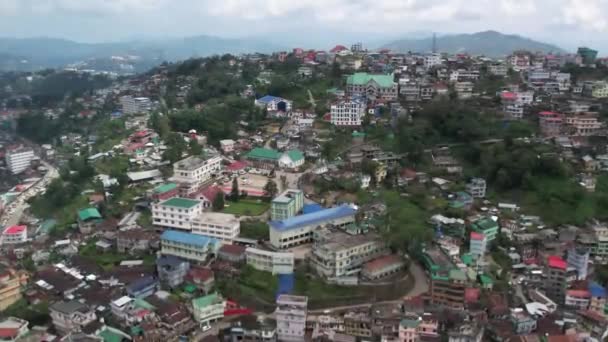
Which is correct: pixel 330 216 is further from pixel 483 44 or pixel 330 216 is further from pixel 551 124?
pixel 483 44

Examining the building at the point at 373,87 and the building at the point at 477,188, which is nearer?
the building at the point at 477,188

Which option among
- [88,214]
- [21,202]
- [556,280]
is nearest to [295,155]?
[88,214]

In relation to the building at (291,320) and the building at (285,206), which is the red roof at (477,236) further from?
the building at (291,320)

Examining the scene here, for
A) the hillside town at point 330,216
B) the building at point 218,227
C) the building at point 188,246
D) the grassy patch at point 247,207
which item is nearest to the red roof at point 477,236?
the hillside town at point 330,216

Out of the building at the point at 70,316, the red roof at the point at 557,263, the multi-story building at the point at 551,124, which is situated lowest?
the building at the point at 70,316

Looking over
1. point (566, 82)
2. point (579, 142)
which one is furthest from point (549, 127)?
point (566, 82)

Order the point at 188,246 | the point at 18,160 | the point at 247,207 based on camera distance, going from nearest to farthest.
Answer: the point at 188,246 → the point at 247,207 → the point at 18,160

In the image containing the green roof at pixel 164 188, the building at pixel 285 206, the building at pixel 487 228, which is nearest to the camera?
the building at pixel 487 228

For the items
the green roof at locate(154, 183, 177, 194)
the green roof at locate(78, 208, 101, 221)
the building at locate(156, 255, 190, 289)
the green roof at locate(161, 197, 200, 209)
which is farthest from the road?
the building at locate(156, 255, 190, 289)
